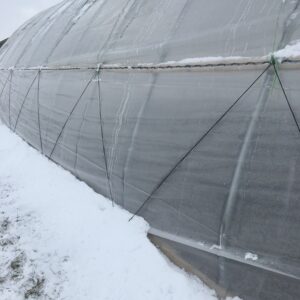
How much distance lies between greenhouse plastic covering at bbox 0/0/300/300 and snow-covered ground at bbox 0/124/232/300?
0.77ft

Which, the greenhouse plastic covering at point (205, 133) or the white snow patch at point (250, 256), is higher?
the greenhouse plastic covering at point (205, 133)

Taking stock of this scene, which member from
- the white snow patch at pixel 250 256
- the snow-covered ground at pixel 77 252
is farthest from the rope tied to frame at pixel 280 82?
the snow-covered ground at pixel 77 252

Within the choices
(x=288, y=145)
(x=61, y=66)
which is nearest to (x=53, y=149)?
(x=61, y=66)

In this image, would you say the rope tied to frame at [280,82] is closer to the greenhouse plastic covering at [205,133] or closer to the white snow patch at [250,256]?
the greenhouse plastic covering at [205,133]

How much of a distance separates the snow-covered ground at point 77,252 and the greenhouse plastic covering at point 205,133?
236mm

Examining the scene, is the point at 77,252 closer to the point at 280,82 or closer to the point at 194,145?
the point at 194,145

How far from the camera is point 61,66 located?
27.3ft

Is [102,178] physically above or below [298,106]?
below

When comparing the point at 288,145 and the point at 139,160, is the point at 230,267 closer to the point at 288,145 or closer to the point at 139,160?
the point at 288,145

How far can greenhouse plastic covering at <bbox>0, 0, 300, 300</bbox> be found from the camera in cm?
346

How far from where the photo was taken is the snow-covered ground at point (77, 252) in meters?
4.02

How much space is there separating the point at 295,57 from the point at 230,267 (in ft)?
7.00

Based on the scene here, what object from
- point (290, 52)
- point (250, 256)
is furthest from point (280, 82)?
point (250, 256)

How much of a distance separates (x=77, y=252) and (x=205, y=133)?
221cm
